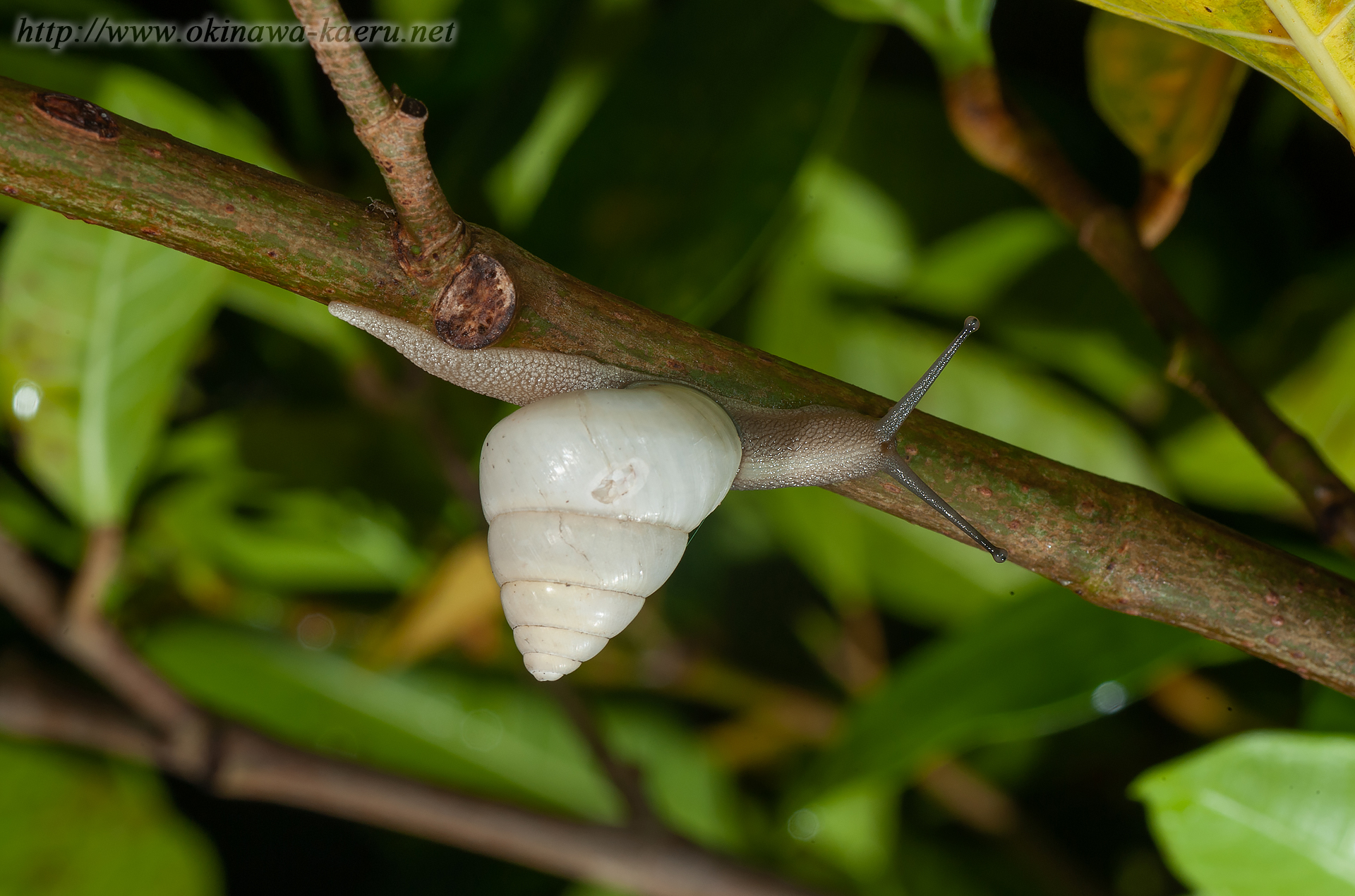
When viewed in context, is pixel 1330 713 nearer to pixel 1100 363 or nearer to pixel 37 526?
pixel 1100 363

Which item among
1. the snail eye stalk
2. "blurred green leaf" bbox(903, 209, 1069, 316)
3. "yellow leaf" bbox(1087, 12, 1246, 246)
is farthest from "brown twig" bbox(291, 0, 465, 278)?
"blurred green leaf" bbox(903, 209, 1069, 316)

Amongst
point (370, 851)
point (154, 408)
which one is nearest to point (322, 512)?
point (154, 408)

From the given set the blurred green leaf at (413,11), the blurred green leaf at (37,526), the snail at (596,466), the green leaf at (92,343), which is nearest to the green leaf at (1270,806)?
the snail at (596,466)

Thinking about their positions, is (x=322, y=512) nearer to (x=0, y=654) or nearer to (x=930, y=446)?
(x=0, y=654)

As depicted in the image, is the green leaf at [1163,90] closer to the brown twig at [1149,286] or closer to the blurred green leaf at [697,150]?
the brown twig at [1149,286]

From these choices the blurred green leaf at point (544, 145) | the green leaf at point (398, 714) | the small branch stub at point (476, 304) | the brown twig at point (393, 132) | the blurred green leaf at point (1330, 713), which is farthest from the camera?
the green leaf at point (398, 714)
